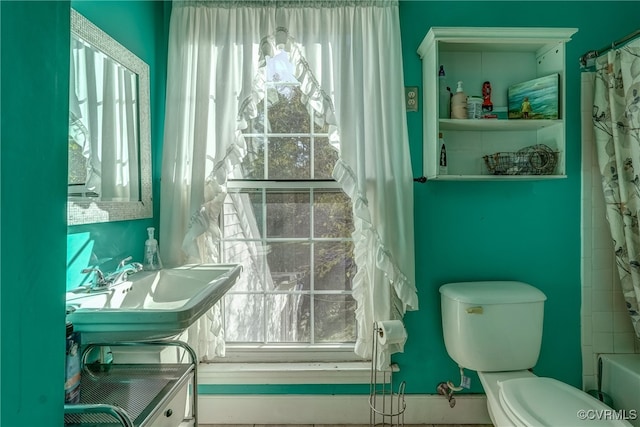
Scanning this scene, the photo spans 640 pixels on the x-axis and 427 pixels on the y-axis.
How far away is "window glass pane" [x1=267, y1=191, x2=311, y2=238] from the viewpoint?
2053mm

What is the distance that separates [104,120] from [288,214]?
0.97 m

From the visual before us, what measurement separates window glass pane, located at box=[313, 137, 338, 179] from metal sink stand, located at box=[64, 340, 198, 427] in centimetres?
112

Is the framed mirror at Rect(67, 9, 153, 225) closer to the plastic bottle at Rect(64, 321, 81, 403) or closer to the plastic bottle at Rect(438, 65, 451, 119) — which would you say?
the plastic bottle at Rect(64, 321, 81, 403)

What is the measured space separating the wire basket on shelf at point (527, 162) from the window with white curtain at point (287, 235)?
81 cm

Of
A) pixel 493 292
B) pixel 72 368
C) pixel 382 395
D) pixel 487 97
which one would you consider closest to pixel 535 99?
pixel 487 97

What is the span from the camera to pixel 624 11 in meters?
1.97

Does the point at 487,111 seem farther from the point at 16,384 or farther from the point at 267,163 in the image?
the point at 16,384

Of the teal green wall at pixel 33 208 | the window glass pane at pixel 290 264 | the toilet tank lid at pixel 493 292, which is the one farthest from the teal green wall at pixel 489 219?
the teal green wall at pixel 33 208

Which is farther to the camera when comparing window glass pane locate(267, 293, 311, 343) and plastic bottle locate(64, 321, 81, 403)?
window glass pane locate(267, 293, 311, 343)

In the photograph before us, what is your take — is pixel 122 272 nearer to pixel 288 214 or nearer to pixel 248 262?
pixel 248 262

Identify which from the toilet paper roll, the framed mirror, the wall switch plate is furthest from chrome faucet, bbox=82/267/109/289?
the wall switch plate

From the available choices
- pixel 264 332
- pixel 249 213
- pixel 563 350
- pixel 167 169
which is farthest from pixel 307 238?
pixel 563 350

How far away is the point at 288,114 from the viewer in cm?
204

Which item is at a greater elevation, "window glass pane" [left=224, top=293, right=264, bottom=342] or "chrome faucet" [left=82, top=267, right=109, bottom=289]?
"chrome faucet" [left=82, top=267, right=109, bottom=289]
